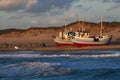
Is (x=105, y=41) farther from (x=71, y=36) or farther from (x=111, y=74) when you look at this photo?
(x=111, y=74)

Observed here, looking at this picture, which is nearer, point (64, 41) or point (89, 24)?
point (64, 41)

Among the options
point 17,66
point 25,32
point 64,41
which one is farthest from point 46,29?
point 17,66

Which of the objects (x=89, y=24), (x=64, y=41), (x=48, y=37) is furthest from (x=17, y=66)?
(x=89, y=24)

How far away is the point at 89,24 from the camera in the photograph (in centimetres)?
14800

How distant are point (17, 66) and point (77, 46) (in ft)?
160

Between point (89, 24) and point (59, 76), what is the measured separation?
377ft

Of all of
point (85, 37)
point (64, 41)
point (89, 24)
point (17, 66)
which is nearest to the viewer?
point (17, 66)

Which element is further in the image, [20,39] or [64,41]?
[20,39]

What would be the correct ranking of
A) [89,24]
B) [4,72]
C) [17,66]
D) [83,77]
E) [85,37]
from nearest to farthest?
[83,77] < [4,72] < [17,66] < [85,37] < [89,24]

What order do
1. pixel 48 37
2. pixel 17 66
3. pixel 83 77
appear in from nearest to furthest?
pixel 83 77, pixel 17 66, pixel 48 37

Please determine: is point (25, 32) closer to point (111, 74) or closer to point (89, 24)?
point (89, 24)

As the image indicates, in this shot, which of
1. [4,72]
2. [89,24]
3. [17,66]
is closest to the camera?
[4,72]

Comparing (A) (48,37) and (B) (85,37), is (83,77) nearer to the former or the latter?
(B) (85,37)

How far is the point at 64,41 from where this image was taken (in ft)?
323
